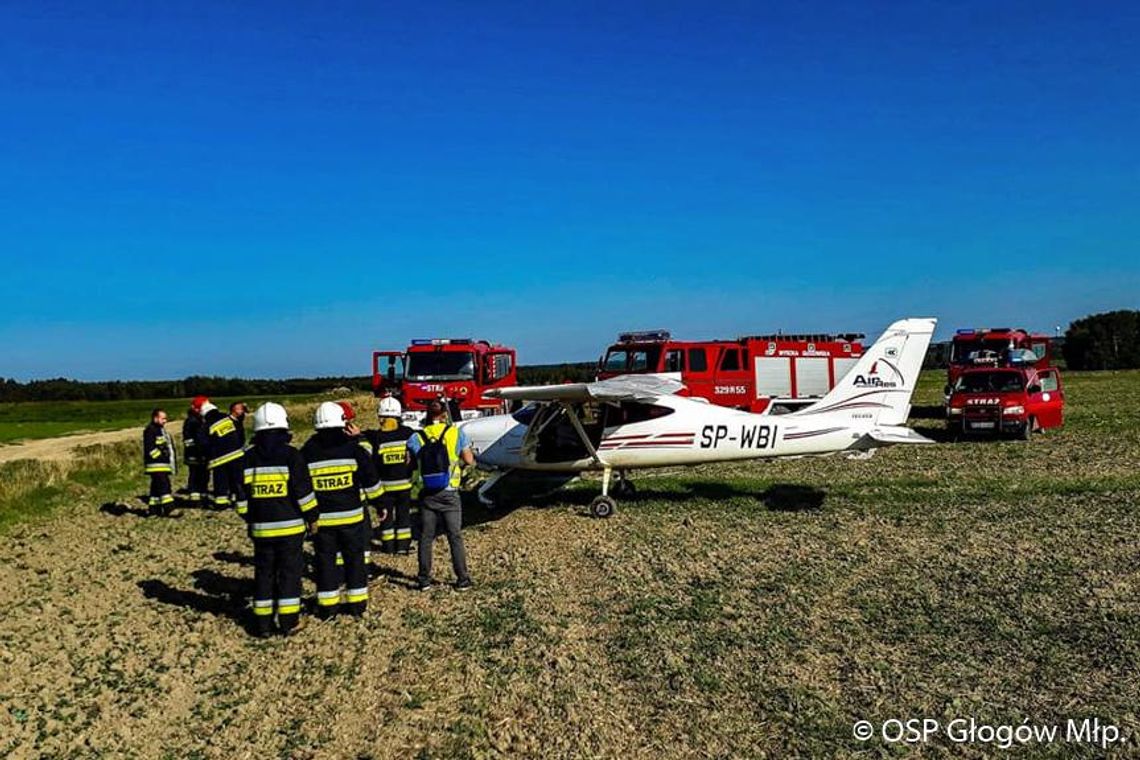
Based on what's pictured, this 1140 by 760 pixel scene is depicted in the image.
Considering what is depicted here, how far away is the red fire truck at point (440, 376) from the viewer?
2034 centimetres

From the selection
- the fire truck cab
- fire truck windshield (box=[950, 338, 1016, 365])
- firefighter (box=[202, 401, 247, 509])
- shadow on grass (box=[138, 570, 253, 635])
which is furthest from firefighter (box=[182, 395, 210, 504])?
fire truck windshield (box=[950, 338, 1016, 365])

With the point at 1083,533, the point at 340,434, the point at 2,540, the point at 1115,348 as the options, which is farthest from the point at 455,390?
the point at 1115,348

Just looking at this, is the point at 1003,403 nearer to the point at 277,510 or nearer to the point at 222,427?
A: the point at 222,427

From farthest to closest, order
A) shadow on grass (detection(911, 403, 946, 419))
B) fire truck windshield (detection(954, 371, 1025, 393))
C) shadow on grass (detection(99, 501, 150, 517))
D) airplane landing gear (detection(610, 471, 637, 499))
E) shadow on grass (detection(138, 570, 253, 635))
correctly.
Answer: shadow on grass (detection(911, 403, 946, 419)) < fire truck windshield (detection(954, 371, 1025, 393)) < shadow on grass (detection(99, 501, 150, 517)) < airplane landing gear (detection(610, 471, 637, 499)) < shadow on grass (detection(138, 570, 253, 635))

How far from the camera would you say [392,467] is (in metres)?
9.44

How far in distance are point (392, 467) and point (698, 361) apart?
1440 cm

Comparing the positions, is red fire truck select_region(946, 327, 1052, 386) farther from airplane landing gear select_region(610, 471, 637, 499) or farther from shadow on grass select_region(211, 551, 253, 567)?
shadow on grass select_region(211, 551, 253, 567)

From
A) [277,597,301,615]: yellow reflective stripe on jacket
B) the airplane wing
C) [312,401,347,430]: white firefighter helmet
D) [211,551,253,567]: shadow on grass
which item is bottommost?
[211,551,253,567]: shadow on grass

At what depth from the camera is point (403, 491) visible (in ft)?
31.8

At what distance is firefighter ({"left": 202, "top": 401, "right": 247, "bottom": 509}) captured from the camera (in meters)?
12.9

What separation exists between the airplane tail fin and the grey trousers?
21.0 ft

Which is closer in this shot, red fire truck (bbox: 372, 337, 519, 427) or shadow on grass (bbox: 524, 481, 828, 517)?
shadow on grass (bbox: 524, 481, 828, 517)

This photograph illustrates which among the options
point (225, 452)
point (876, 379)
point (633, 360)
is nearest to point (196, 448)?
point (225, 452)

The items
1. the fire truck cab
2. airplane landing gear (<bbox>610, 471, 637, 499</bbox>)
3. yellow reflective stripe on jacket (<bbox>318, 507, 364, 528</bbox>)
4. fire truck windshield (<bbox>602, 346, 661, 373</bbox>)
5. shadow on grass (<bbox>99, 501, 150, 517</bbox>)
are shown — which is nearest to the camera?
yellow reflective stripe on jacket (<bbox>318, 507, 364, 528</bbox>)
